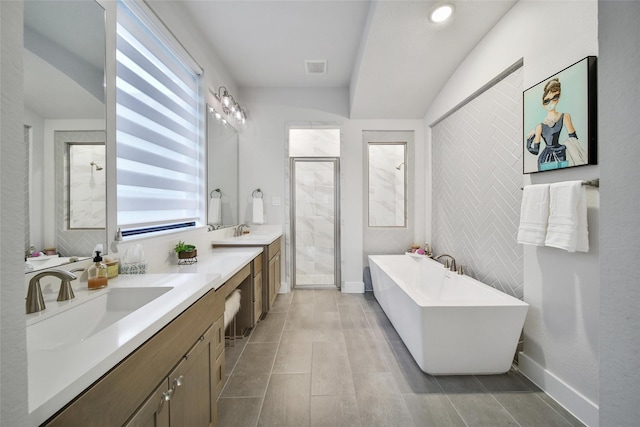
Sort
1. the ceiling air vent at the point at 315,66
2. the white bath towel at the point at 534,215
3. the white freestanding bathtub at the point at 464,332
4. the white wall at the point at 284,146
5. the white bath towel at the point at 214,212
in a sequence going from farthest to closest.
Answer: the white wall at the point at 284,146, the ceiling air vent at the point at 315,66, the white bath towel at the point at 214,212, the white freestanding bathtub at the point at 464,332, the white bath towel at the point at 534,215

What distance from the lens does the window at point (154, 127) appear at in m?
1.70

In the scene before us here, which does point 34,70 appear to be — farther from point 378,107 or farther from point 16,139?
point 378,107

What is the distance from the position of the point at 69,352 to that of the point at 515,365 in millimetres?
2624

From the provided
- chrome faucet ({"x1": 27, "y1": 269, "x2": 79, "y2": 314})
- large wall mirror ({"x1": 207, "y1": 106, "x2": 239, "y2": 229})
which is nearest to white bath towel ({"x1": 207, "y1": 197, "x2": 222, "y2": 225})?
large wall mirror ({"x1": 207, "y1": 106, "x2": 239, "y2": 229})

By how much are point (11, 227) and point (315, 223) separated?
376 cm

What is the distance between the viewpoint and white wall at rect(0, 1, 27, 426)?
0.43 m

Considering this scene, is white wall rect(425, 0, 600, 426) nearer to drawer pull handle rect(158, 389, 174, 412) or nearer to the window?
drawer pull handle rect(158, 389, 174, 412)

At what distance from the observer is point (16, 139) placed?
1.50 feet

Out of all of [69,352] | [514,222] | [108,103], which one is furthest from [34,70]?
[514,222]

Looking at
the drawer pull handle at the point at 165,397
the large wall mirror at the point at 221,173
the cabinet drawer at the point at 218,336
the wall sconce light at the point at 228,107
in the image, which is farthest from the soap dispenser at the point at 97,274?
the wall sconce light at the point at 228,107

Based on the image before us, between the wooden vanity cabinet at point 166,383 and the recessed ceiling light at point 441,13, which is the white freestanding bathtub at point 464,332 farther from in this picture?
the recessed ceiling light at point 441,13

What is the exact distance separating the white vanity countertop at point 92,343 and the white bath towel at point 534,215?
1958 mm

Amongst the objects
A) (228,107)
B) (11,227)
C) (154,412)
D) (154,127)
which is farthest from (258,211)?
(11,227)

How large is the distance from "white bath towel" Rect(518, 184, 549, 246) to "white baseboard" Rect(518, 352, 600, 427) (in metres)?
0.85
